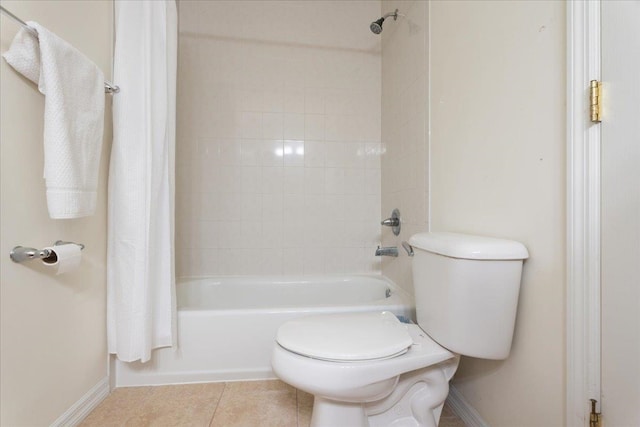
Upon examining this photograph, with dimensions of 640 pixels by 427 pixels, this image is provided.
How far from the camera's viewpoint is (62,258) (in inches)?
34.3

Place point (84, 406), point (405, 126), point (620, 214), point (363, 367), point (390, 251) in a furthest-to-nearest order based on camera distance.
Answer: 1. point (390, 251)
2. point (405, 126)
3. point (84, 406)
4. point (363, 367)
5. point (620, 214)

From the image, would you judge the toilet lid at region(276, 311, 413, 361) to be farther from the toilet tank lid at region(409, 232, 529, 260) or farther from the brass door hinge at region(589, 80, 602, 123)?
the brass door hinge at region(589, 80, 602, 123)

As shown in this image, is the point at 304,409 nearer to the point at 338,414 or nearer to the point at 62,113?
the point at 338,414

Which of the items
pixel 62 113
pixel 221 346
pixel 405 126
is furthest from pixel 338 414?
pixel 405 126

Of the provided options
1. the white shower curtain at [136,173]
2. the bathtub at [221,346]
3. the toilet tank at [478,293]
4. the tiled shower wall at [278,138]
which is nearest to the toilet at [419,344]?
the toilet tank at [478,293]

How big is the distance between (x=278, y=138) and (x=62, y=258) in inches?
54.5

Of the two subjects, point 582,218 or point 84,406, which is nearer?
point 582,218

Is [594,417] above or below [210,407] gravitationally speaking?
above

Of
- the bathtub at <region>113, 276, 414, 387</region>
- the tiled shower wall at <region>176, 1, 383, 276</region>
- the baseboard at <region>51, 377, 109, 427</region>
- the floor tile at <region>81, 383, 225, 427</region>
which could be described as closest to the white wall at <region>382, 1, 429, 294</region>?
the tiled shower wall at <region>176, 1, 383, 276</region>

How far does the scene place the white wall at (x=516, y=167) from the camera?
Result: 0.74 m

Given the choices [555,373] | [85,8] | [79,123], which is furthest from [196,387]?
[85,8]

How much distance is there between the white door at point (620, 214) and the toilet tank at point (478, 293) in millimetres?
199

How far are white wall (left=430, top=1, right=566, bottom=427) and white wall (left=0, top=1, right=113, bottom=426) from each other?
1466mm

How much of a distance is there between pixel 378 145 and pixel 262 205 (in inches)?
37.4
